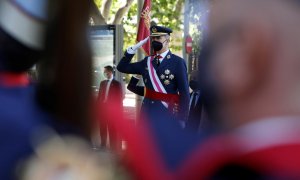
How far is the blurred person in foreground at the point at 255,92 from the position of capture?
2.04 feet

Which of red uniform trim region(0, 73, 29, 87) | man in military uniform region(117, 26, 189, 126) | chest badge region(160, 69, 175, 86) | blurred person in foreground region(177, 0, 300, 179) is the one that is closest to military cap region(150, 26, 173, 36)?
man in military uniform region(117, 26, 189, 126)

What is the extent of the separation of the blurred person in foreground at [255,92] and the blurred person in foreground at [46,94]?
19 cm

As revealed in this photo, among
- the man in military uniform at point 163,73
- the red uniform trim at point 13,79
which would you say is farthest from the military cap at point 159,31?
the red uniform trim at point 13,79

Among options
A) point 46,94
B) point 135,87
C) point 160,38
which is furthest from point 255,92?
point 135,87

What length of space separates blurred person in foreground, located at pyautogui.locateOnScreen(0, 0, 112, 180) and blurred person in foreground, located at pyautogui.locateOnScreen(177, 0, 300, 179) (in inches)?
7.3

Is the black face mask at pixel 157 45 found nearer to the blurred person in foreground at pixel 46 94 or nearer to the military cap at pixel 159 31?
the military cap at pixel 159 31

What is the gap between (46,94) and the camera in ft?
2.55

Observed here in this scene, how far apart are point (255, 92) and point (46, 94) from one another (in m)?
0.31

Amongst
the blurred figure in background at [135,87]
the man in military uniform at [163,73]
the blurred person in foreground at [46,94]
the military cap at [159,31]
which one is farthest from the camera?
the blurred figure in background at [135,87]

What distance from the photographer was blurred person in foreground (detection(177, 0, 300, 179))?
0.62 metres

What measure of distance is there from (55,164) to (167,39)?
3805mm

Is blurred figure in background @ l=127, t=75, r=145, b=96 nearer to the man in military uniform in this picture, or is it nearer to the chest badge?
the man in military uniform

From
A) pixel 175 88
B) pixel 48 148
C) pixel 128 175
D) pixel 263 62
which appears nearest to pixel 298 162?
pixel 263 62

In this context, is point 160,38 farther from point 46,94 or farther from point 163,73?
point 46,94
